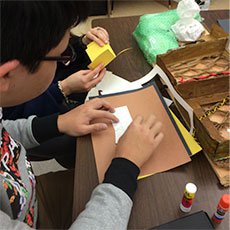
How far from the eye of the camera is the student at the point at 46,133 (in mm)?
475

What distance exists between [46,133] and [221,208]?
50cm

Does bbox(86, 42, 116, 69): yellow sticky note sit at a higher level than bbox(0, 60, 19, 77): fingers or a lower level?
lower

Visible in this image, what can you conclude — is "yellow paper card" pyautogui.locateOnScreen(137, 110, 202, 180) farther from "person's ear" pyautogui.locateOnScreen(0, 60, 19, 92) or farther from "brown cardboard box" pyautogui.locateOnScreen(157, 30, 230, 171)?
"person's ear" pyautogui.locateOnScreen(0, 60, 19, 92)

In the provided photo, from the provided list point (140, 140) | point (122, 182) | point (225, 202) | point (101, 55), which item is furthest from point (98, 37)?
point (225, 202)

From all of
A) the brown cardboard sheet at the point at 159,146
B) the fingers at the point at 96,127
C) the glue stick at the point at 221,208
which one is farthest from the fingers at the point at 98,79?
the glue stick at the point at 221,208

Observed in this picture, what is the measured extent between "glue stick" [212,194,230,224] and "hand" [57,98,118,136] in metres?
0.32

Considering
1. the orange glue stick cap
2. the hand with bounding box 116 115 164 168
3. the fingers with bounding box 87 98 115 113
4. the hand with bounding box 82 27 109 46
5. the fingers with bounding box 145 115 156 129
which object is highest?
the hand with bounding box 82 27 109 46

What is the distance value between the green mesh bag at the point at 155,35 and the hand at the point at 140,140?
28 centimetres

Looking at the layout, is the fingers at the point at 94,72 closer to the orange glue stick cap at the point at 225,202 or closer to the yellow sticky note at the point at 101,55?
the yellow sticky note at the point at 101,55

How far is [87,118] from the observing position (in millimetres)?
791

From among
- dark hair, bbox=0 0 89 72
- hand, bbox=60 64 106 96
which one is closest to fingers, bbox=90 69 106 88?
hand, bbox=60 64 106 96

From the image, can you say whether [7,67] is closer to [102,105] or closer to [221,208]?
[102,105]

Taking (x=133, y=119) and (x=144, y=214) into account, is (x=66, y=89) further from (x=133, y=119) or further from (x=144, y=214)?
(x=144, y=214)

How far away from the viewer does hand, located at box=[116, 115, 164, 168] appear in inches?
26.8
